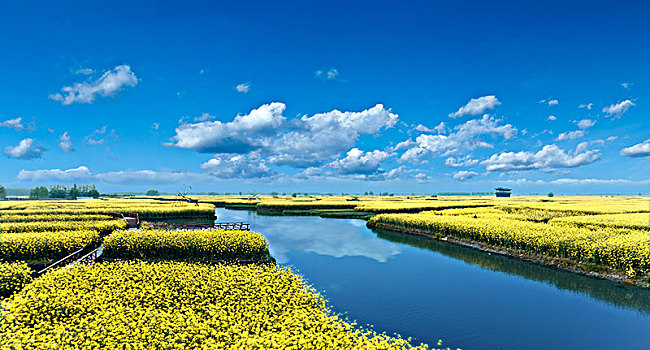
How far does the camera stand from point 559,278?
26.3 metres

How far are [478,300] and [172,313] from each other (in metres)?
17.9

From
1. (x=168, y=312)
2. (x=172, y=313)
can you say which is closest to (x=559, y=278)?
(x=172, y=313)

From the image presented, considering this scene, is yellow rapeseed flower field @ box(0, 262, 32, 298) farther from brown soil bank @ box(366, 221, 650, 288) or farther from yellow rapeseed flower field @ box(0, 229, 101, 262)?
brown soil bank @ box(366, 221, 650, 288)

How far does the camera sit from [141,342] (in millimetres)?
10234

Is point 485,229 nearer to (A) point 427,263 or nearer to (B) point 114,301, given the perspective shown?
(A) point 427,263

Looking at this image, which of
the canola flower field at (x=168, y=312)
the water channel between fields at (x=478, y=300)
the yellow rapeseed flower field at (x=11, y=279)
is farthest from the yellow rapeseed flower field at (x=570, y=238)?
the yellow rapeseed flower field at (x=11, y=279)

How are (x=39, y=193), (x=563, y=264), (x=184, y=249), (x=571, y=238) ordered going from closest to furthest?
1. (x=184, y=249)
2. (x=563, y=264)
3. (x=571, y=238)
4. (x=39, y=193)

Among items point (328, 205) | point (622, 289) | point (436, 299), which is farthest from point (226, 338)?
point (328, 205)

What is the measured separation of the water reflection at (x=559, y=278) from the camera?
2103 centimetres

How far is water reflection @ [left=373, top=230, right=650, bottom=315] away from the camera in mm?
21031

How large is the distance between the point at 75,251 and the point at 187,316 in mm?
18928

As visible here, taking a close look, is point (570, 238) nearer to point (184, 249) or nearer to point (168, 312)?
point (168, 312)

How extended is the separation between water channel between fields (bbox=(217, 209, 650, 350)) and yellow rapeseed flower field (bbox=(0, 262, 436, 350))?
14.0ft

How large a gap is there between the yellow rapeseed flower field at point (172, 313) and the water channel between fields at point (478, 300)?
426 cm
